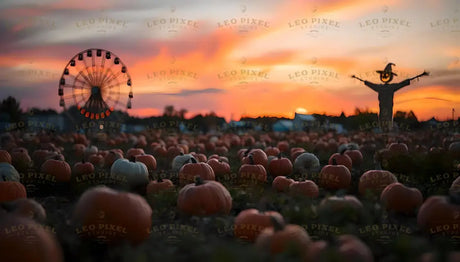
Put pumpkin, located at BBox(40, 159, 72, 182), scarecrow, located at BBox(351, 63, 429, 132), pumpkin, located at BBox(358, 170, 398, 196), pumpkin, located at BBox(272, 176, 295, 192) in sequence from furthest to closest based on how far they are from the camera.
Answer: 1. scarecrow, located at BBox(351, 63, 429, 132)
2. pumpkin, located at BBox(40, 159, 72, 182)
3. pumpkin, located at BBox(272, 176, 295, 192)
4. pumpkin, located at BBox(358, 170, 398, 196)

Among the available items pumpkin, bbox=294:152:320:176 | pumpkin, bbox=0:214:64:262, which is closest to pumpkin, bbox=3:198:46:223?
pumpkin, bbox=0:214:64:262

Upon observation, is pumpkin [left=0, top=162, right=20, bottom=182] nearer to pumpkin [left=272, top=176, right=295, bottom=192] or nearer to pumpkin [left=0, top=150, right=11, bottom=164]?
pumpkin [left=0, top=150, right=11, bottom=164]

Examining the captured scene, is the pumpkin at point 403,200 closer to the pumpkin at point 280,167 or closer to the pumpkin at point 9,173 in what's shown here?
the pumpkin at point 280,167

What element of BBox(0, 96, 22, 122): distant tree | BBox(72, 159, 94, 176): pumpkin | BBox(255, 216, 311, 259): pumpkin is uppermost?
BBox(0, 96, 22, 122): distant tree

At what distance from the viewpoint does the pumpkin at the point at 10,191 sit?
5293 mm

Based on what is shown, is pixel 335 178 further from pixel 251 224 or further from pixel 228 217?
pixel 251 224

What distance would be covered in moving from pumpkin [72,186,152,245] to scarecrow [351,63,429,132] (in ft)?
43.8

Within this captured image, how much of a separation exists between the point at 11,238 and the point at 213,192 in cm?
233

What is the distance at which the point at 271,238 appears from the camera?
3006mm

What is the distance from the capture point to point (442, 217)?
4.17 metres

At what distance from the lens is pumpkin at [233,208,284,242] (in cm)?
375

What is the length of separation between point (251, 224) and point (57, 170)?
16.8ft

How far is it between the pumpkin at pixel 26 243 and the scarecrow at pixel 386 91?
14204 mm

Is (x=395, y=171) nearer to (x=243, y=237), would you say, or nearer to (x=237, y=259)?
(x=243, y=237)
